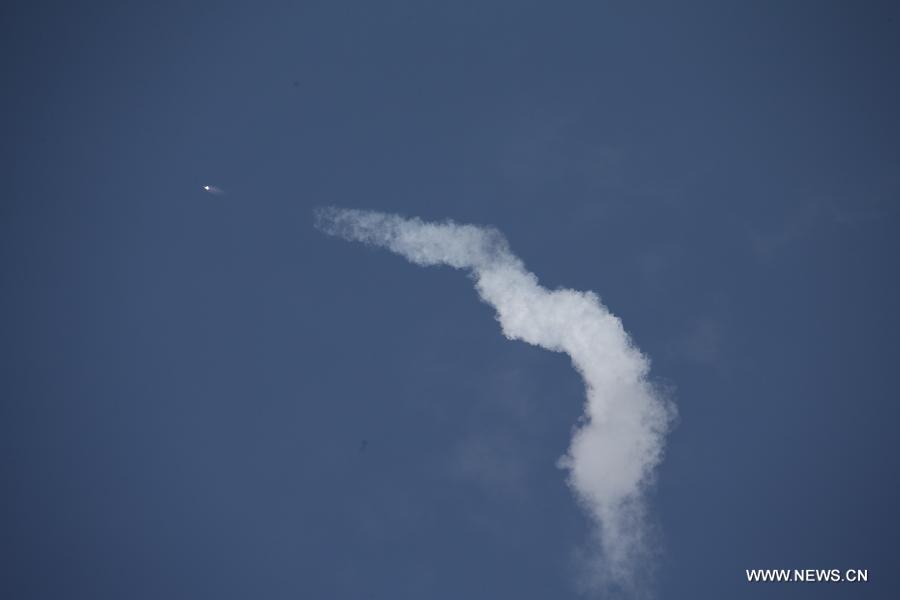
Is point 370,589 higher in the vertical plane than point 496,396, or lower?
lower

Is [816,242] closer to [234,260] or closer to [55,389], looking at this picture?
[234,260]

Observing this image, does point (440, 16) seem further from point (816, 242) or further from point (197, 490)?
point (197, 490)

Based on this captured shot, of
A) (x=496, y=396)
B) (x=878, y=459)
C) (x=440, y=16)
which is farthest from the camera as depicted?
(x=440, y=16)

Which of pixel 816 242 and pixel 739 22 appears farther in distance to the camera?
pixel 739 22

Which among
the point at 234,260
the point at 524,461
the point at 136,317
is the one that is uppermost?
the point at 234,260

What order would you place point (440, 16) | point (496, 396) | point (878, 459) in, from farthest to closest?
1. point (440, 16)
2. point (496, 396)
3. point (878, 459)

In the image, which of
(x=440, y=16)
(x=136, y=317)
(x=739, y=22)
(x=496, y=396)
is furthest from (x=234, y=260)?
(x=739, y=22)

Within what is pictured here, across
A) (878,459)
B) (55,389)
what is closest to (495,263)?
(878,459)
